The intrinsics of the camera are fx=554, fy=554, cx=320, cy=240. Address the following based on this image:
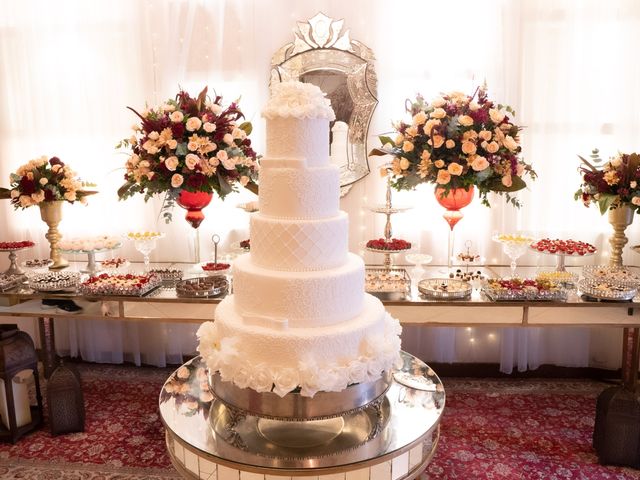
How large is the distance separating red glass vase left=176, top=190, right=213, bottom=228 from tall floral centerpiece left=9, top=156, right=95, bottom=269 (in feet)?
2.97

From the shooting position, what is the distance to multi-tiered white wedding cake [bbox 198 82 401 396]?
2.12 metres

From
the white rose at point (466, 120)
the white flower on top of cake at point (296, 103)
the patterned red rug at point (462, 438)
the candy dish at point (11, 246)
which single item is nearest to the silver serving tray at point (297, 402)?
the white flower on top of cake at point (296, 103)

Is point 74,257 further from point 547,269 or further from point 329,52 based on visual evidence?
point 547,269

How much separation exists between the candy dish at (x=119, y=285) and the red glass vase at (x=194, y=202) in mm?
474

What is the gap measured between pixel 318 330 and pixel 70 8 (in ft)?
12.2

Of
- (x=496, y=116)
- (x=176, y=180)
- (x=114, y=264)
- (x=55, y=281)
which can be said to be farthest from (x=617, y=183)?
(x=55, y=281)

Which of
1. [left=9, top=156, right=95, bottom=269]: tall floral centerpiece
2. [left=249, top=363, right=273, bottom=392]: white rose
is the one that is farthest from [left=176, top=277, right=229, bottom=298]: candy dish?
[left=249, top=363, right=273, bottom=392]: white rose

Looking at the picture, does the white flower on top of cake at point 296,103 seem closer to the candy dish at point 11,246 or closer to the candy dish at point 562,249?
the candy dish at point 562,249

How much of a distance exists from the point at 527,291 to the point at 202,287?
1.99 m

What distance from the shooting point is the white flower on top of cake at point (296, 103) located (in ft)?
7.11

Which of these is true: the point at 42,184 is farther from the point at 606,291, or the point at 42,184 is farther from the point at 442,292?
the point at 606,291

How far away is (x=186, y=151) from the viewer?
11.1 ft

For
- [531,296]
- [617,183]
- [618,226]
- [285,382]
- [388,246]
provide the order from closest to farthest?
[285,382] < [531,296] < [617,183] < [388,246] < [618,226]

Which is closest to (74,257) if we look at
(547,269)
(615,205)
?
(547,269)
